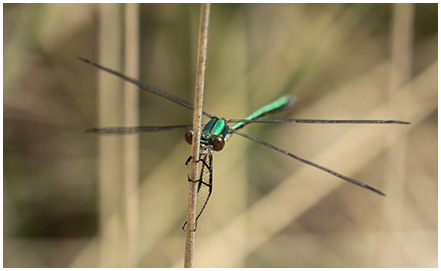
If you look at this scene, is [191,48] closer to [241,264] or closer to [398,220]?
[241,264]

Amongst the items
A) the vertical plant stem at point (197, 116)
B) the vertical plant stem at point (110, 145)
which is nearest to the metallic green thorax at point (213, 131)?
the vertical plant stem at point (197, 116)

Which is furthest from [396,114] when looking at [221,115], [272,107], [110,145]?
[110,145]

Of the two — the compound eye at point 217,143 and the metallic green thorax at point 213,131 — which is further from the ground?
the metallic green thorax at point 213,131

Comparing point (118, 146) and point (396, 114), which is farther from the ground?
point (396, 114)

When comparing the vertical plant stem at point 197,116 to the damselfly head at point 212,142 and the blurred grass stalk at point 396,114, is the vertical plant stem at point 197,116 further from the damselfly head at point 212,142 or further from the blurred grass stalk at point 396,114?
the blurred grass stalk at point 396,114

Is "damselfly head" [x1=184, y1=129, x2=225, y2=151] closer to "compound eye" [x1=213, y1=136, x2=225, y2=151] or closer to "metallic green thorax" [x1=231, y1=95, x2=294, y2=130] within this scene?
"compound eye" [x1=213, y1=136, x2=225, y2=151]

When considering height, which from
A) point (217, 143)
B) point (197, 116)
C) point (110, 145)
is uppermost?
point (197, 116)

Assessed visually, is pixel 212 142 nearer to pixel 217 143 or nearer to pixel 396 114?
pixel 217 143
